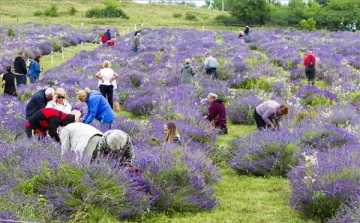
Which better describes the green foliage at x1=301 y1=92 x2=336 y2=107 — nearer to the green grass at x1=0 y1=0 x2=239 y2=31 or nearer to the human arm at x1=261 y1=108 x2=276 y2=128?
the human arm at x1=261 y1=108 x2=276 y2=128

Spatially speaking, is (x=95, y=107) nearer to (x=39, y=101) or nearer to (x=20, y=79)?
(x=39, y=101)

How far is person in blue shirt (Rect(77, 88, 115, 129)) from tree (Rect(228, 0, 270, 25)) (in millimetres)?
52549

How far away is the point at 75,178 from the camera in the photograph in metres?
5.88

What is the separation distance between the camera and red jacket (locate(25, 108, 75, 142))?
774 cm

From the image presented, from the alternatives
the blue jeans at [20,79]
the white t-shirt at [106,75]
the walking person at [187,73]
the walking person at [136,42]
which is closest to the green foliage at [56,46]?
the walking person at [136,42]

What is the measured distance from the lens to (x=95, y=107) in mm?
9336

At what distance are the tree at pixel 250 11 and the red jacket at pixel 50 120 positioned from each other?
5433 centimetres

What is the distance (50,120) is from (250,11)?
2158 inches

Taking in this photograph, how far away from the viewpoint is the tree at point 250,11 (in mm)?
60312

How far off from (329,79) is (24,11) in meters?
62.0

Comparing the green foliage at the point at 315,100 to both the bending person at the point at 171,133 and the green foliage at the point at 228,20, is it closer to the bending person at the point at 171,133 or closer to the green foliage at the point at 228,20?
the bending person at the point at 171,133

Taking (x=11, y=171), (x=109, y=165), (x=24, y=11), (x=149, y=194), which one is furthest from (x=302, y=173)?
(x=24, y=11)

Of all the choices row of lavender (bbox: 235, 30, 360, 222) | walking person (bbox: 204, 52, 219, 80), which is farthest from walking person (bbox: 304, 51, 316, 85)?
walking person (bbox: 204, 52, 219, 80)

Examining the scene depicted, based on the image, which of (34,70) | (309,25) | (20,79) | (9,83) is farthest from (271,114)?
(309,25)
